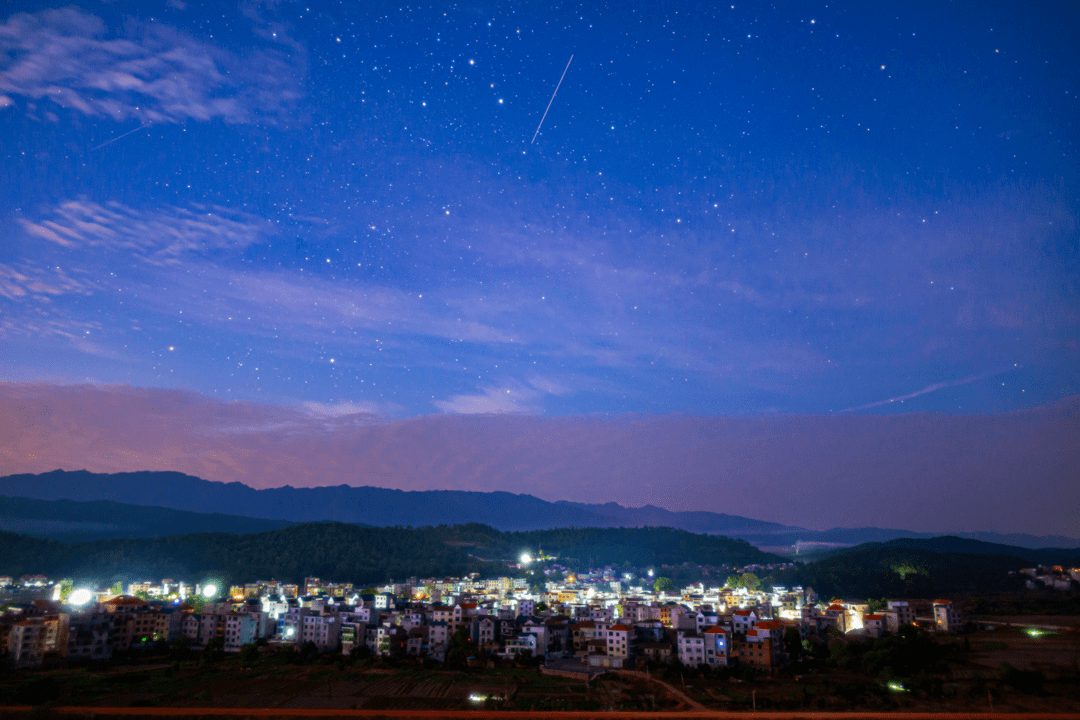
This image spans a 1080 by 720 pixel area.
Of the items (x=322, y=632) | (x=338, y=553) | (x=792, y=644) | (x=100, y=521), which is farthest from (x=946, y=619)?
(x=100, y=521)

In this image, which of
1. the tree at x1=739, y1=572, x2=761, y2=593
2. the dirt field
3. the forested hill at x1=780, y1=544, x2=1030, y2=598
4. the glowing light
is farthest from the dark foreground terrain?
the forested hill at x1=780, y1=544, x2=1030, y2=598

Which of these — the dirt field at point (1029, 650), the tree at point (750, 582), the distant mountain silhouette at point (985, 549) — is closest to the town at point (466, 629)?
the dirt field at point (1029, 650)

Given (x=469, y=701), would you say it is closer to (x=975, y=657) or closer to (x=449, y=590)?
(x=975, y=657)

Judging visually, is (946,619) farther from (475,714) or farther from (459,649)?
(475,714)

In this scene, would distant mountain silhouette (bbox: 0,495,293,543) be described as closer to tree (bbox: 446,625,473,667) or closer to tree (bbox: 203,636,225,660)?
tree (bbox: 203,636,225,660)

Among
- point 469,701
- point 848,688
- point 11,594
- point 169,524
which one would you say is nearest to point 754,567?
point 848,688

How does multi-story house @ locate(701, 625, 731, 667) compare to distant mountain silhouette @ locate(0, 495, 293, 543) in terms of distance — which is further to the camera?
distant mountain silhouette @ locate(0, 495, 293, 543)

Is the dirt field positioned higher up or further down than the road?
further down
